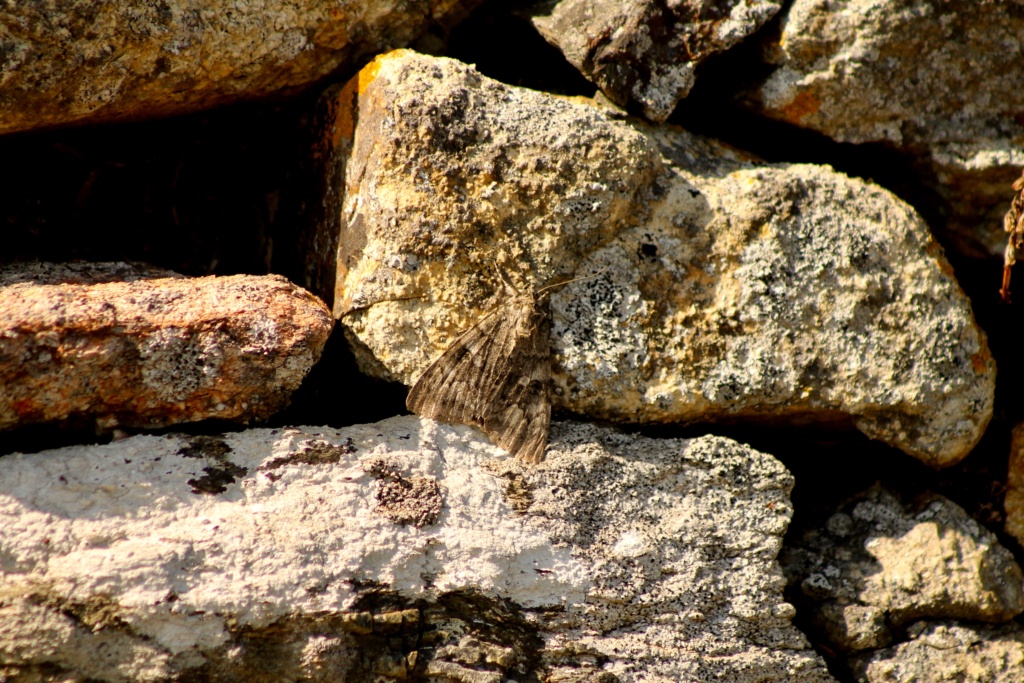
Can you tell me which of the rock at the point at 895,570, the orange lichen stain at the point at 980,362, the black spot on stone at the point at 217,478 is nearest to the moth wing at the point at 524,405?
the black spot on stone at the point at 217,478

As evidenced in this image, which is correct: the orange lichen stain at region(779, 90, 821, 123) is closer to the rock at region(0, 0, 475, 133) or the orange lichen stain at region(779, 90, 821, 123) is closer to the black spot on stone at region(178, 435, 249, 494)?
the rock at region(0, 0, 475, 133)

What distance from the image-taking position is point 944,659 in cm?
215

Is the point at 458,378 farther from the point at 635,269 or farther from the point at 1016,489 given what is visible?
the point at 1016,489

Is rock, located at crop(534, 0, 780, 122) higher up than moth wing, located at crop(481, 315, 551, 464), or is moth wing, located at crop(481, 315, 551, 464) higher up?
rock, located at crop(534, 0, 780, 122)

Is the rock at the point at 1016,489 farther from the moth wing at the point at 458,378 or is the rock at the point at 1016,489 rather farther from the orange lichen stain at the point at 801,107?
the moth wing at the point at 458,378

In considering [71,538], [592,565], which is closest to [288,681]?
[71,538]

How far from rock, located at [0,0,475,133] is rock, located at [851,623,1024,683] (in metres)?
2.16

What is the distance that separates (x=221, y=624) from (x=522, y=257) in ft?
3.57

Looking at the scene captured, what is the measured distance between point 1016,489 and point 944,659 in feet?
2.09

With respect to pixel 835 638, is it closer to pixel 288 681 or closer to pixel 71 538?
pixel 288 681

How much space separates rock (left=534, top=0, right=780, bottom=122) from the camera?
2.19 meters

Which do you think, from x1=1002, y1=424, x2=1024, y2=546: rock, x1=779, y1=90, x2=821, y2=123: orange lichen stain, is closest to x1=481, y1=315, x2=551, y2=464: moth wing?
x1=779, y1=90, x2=821, y2=123: orange lichen stain

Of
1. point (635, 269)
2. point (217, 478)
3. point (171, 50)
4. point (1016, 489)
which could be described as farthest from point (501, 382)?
point (1016, 489)

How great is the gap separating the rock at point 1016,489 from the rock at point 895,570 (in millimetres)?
115
